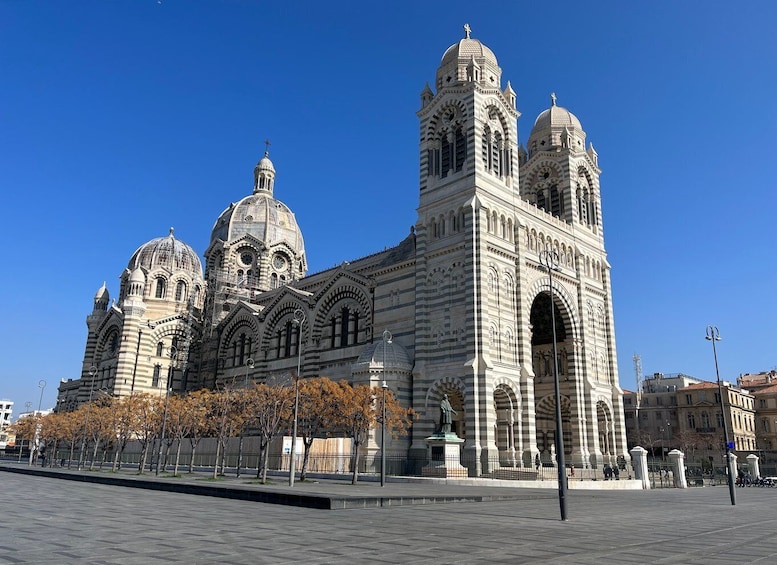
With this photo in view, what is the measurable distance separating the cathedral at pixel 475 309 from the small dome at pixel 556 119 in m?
0.14

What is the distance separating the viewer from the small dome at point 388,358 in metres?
39.5

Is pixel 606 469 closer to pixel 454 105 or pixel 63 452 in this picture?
pixel 454 105

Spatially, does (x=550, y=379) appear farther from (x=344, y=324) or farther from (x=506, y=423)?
(x=344, y=324)

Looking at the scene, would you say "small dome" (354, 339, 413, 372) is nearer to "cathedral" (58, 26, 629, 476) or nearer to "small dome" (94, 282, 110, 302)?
"cathedral" (58, 26, 629, 476)

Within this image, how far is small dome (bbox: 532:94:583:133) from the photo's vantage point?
5116 cm

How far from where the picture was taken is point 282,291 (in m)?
55.2

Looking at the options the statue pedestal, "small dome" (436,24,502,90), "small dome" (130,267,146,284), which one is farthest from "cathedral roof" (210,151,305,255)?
the statue pedestal

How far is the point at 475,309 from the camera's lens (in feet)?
123

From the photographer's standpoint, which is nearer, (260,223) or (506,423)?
(506,423)

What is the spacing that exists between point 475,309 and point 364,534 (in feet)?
84.5

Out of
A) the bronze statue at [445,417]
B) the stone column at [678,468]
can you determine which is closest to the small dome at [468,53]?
the bronze statue at [445,417]

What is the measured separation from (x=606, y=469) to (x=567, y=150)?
25244 mm

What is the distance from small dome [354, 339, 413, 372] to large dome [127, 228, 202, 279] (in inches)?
1519

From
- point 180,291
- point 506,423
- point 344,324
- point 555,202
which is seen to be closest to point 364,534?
point 506,423
